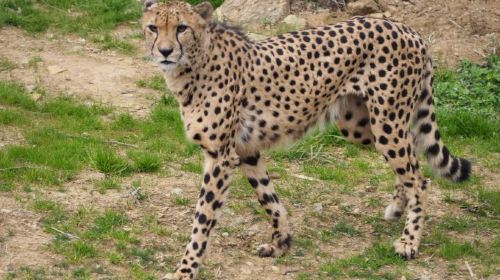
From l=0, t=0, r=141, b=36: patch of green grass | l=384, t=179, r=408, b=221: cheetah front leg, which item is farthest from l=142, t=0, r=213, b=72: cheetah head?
l=0, t=0, r=141, b=36: patch of green grass

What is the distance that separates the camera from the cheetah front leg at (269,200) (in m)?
5.92

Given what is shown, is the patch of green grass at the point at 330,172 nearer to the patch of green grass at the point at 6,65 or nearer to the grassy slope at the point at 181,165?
the grassy slope at the point at 181,165

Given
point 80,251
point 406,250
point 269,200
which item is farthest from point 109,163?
point 406,250

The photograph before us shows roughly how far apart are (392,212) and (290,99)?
121 centimetres

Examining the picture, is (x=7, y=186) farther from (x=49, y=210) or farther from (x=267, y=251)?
(x=267, y=251)

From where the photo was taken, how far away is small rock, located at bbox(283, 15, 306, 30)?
31.2 ft

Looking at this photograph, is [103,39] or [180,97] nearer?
[180,97]

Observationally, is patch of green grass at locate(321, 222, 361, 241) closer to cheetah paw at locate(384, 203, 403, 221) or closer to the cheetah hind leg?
cheetah paw at locate(384, 203, 403, 221)

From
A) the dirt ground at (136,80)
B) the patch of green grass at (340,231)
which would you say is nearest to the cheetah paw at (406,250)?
the dirt ground at (136,80)

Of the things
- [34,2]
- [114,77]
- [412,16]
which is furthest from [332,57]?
[34,2]

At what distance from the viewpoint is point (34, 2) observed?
1003cm

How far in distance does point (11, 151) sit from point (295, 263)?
96.6 inches

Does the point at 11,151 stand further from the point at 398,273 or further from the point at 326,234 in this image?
the point at 398,273

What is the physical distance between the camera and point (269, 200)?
593cm
